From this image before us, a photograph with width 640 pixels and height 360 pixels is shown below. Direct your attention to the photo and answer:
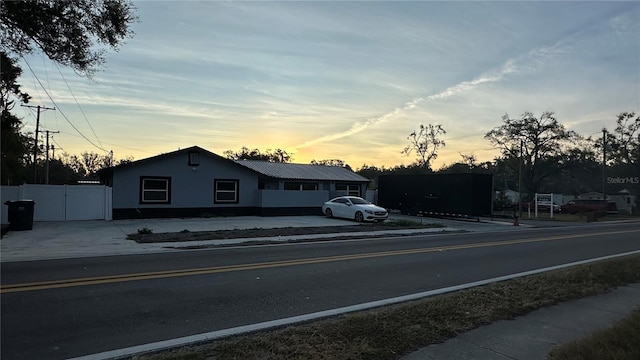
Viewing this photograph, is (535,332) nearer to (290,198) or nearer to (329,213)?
(329,213)

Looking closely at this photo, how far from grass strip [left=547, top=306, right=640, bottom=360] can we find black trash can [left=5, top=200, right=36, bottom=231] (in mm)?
19077

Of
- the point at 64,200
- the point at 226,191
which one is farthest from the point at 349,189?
the point at 64,200

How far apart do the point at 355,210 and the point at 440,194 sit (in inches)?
338

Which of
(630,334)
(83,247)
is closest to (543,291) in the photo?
(630,334)

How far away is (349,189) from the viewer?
1457 inches

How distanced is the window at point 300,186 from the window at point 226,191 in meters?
4.92

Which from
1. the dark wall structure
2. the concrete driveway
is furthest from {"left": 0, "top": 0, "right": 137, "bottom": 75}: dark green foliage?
the dark wall structure

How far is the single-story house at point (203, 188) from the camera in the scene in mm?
25156

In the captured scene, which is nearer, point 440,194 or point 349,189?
point 440,194

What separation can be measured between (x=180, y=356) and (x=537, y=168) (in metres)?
65.9

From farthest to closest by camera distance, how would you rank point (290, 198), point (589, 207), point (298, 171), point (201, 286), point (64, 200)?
1. point (589, 207)
2. point (298, 171)
3. point (290, 198)
4. point (64, 200)
5. point (201, 286)

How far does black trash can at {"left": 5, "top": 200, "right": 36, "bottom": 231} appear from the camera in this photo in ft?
58.4

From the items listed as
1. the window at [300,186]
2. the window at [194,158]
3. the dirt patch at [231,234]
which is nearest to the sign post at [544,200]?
the window at [300,186]

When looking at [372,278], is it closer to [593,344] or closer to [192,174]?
[593,344]
